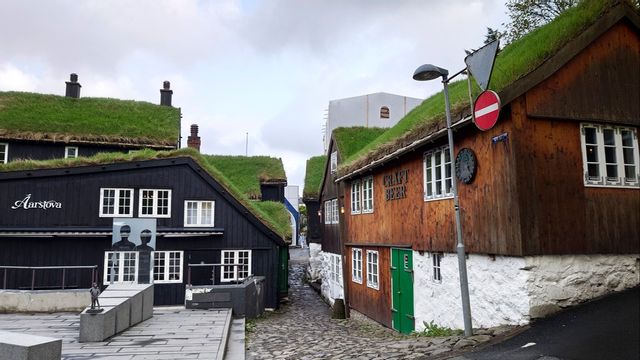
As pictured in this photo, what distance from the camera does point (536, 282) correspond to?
8523mm

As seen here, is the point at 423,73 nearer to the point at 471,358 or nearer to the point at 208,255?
the point at 471,358

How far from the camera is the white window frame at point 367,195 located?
17.7m

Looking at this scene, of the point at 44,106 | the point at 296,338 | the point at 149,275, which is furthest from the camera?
the point at 44,106

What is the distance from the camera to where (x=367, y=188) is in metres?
18.2

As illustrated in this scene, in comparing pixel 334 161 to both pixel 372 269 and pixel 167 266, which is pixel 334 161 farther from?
pixel 167 266

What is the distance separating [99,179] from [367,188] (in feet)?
38.2

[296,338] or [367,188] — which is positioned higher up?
[367,188]

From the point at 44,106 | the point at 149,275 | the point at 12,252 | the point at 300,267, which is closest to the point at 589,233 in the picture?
the point at 149,275

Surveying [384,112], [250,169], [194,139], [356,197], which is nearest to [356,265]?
[356,197]

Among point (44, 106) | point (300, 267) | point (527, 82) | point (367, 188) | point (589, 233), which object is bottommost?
point (300, 267)

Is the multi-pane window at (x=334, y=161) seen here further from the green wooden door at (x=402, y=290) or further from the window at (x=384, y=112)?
the window at (x=384, y=112)

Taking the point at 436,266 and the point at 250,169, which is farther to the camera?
the point at 250,169

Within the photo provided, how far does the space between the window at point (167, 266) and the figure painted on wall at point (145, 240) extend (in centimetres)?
A: 189

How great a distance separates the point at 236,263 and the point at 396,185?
9.80 meters
